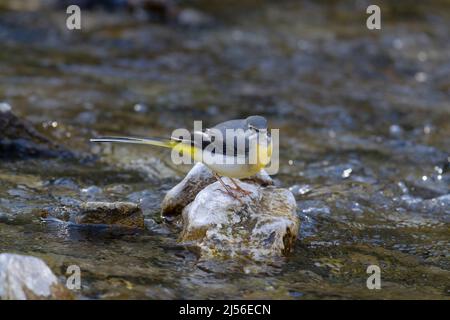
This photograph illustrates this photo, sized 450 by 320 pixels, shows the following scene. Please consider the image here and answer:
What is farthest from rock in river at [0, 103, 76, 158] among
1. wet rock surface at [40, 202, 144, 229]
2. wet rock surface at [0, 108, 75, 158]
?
wet rock surface at [40, 202, 144, 229]

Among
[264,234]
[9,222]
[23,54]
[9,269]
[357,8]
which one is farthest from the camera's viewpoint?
[357,8]

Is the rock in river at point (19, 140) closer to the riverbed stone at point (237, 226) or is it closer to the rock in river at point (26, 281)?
the riverbed stone at point (237, 226)

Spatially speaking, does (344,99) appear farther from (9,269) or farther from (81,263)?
(9,269)

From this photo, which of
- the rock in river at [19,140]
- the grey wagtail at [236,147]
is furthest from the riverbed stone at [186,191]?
the rock in river at [19,140]

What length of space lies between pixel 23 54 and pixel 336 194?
7317 mm

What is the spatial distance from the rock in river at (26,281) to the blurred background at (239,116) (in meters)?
0.36

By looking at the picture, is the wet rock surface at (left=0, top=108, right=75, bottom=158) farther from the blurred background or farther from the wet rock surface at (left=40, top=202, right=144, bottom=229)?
the wet rock surface at (left=40, top=202, right=144, bottom=229)

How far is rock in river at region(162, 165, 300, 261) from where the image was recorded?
19.0 feet

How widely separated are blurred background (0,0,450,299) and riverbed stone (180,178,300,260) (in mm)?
156

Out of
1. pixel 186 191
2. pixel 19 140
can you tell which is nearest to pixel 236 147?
pixel 186 191

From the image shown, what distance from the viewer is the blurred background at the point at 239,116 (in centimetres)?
566

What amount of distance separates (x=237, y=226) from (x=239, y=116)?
16.8ft

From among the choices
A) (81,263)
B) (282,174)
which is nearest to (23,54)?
(282,174)
